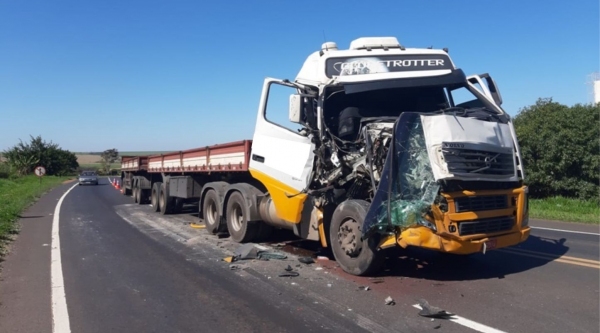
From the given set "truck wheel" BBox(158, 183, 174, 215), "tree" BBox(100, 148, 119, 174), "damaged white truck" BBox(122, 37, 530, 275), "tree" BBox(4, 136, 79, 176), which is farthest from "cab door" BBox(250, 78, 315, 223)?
"tree" BBox(100, 148, 119, 174)

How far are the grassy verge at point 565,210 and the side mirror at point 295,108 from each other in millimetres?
10534

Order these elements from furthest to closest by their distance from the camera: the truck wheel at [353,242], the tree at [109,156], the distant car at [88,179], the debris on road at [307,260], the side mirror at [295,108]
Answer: the tree at [109,156] < the distant car at [88,179] < the debris on road at [307,260] < the side mirror at [295,108] < the truck wheel at [353,242]

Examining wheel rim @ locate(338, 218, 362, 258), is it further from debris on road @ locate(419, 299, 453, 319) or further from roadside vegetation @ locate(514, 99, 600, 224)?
roadside vegetation @ locate(514, 99, 600, 224)

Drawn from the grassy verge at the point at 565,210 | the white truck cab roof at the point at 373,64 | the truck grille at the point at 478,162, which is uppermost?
the white truck cab roof at the point at 373,64

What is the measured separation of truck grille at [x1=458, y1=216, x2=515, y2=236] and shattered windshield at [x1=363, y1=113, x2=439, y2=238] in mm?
507

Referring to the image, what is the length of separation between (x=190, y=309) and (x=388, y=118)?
3.56m

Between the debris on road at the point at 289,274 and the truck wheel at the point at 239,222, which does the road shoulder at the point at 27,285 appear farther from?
the truck wheel at the point at 239,222

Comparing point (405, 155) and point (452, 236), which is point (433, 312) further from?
point (405, 155)

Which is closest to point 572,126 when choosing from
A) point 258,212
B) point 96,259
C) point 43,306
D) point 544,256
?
point 544,256

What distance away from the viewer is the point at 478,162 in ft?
21.5

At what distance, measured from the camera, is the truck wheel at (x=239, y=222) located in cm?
1019

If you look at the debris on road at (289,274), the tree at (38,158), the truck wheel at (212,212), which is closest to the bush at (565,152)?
the truck wheel at (212,212)

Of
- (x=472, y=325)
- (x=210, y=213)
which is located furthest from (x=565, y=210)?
(x=472, y=325)

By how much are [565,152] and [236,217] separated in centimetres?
1387
